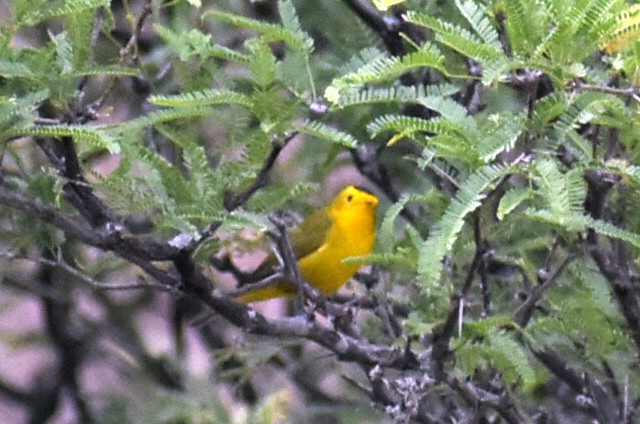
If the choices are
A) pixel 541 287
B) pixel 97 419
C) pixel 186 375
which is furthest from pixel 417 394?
pixel 97 419

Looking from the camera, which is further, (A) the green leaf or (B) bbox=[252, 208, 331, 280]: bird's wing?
(B) bbox=[252, 208, 331, 280]: bird's wing

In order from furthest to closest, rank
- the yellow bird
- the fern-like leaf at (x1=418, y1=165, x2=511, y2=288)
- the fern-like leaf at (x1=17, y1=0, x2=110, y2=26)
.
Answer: the yellow bird, the fern-like leaf at (x1=17, y1=0, x2=110, y2=26), the fern-like leaf at (x1=418, y1=165, x2=511, y2=288)

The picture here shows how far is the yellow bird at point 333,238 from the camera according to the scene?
348 cm

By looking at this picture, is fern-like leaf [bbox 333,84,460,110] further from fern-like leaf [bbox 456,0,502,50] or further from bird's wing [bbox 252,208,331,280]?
bird's wing [bbox 252,208,331,280]

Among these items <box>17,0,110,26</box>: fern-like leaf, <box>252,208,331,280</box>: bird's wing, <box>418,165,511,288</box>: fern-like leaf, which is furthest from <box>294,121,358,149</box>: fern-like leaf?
<box>252,208,331,280</box>: bird's wing

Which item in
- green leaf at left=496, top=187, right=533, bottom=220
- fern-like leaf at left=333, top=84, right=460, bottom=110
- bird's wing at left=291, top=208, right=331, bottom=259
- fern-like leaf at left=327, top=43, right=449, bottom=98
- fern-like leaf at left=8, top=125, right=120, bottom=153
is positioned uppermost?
fern-like leaf at left=327, top=43, right=449, bottom=98

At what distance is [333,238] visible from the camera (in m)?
3.61

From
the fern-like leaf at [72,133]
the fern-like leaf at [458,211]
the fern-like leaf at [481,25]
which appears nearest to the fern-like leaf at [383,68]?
the fern-like leaf at [481,25]

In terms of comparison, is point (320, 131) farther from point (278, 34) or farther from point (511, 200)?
point (511, 200)

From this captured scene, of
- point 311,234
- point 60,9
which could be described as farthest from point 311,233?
point 60,9

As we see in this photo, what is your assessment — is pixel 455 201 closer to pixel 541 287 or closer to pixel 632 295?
pixel 541 287

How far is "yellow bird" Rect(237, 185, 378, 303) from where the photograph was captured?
3477 mm

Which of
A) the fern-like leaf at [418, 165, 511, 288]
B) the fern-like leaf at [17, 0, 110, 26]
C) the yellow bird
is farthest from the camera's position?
the yellow bird

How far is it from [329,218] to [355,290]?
0.79 feet
